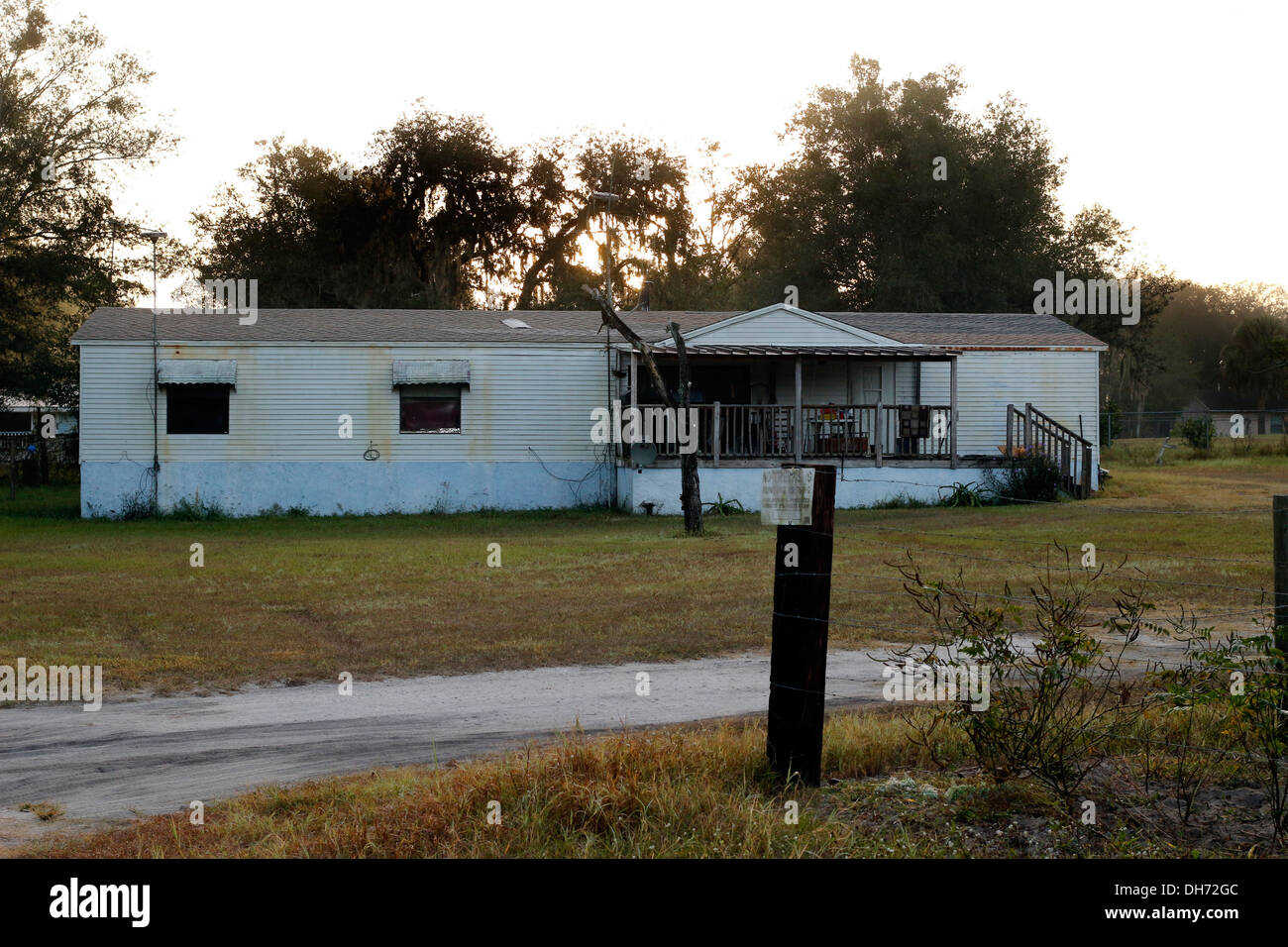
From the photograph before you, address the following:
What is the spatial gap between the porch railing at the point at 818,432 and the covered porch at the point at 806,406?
0.02m

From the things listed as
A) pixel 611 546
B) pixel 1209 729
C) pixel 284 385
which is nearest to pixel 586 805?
pixel 1209 729

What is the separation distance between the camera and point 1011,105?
141 ft

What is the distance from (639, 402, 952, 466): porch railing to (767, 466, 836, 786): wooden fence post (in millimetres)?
17916

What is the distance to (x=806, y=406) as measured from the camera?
2383 cm

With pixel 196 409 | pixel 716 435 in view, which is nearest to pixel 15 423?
pixel 196 409

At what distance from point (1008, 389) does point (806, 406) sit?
18.1 feet

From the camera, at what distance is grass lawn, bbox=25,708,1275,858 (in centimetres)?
455

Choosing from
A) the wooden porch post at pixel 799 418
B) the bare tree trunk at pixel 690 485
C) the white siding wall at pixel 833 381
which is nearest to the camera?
the bare tree trunk at pixel 690 485

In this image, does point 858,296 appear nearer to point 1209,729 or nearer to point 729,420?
point 729,420
